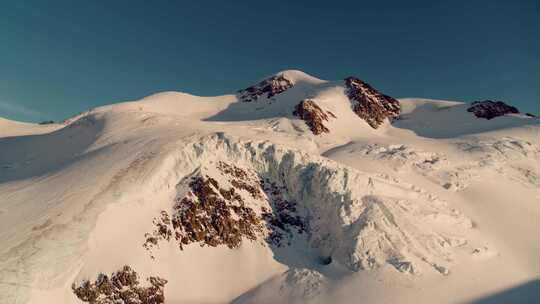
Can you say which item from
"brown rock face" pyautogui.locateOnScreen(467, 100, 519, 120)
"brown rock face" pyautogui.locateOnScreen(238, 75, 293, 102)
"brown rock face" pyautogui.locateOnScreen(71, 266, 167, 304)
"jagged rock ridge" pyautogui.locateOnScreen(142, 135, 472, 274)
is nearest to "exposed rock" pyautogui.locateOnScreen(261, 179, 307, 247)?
"jagged rock ridge" pyautogui.locateOnScreen(142, 135, 472, 274)

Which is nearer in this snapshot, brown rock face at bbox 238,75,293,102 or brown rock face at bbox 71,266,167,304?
brown rock face at bbox 71,266,167,304

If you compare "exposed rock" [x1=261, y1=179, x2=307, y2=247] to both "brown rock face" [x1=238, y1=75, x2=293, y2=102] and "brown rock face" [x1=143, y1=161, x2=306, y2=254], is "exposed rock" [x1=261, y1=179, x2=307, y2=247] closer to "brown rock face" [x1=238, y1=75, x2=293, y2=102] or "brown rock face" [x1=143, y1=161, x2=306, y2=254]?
"brown rock face" [x1=143, y1=161, x2=306, y2=254]

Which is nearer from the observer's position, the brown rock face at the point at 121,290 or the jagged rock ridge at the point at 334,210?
the brown rock face at the point at 121,290

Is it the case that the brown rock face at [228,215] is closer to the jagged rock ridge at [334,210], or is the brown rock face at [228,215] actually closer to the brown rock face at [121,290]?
the jagged rock ridge at [334,210]

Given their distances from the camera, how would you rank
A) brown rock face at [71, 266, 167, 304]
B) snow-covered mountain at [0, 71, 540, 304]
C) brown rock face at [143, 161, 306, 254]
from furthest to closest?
brown rock face at [143, 161, 306, 254]
snow-covered mountain at [0, 71, 540, 304]
brown rock face at [71, 266, 167, 304]

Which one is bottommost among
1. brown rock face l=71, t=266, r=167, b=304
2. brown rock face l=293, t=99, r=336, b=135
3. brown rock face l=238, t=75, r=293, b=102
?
brown rock face l=71, t=266, r=167, b=304

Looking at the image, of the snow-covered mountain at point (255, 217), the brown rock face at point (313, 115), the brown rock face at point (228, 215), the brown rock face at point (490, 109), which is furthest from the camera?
the brown rock face at point (490, 109)

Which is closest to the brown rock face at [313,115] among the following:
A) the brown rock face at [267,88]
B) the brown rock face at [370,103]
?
the brown rock face at [370,103]

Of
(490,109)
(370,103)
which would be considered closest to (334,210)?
(370,103)

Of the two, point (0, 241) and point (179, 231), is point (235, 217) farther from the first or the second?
point (0, 241)
